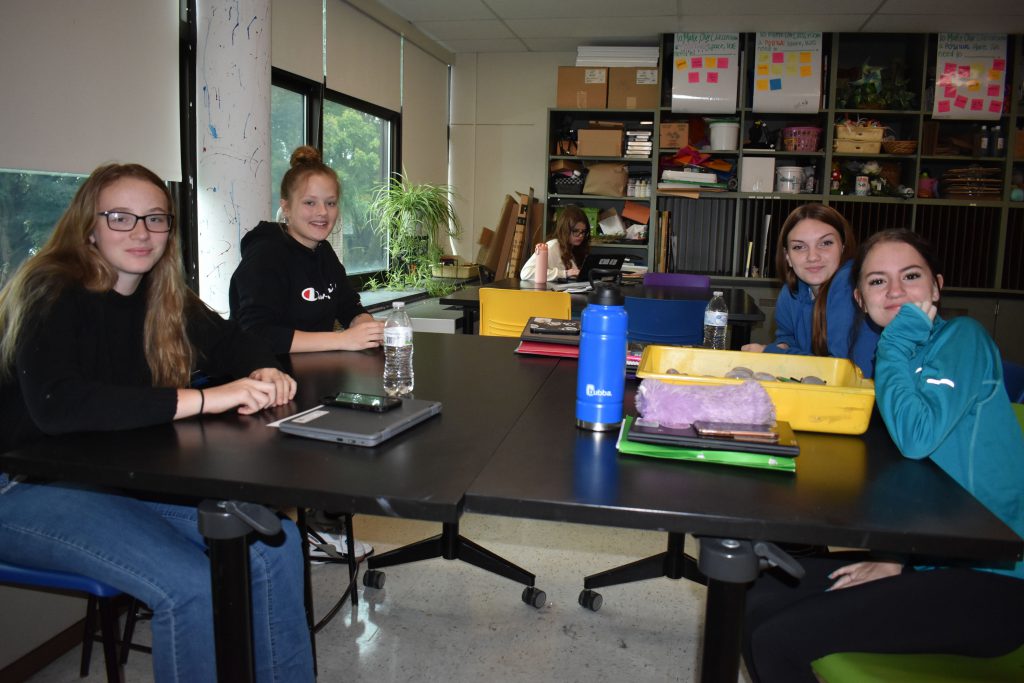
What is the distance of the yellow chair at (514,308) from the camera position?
10.6ft

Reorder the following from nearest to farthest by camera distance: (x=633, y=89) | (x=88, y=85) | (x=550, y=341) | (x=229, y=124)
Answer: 1. (x=550, y=341)
2. (x=88, y=85)
3. (x=229, y=124)
4. (x=633, y=89)

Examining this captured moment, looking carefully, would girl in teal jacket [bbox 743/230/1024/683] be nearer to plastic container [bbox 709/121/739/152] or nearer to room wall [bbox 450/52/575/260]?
plastic container [bbox 709/121/739/152]

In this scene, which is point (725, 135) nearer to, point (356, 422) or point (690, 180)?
point (690, 180)

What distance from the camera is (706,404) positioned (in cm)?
124

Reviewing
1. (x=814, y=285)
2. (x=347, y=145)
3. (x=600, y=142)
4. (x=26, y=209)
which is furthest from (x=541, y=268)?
(x=26, y=209)

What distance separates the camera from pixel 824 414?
4.37ft

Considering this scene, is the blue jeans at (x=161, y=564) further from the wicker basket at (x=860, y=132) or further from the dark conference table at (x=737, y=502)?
the wicker basket at (x=860, y=132)

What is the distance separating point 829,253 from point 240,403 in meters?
1.94

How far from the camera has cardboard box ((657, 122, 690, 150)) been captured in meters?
5.86

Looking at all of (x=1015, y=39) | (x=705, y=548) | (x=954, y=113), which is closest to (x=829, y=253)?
(x=705, y=548)

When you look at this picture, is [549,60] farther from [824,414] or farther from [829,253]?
[824,414]

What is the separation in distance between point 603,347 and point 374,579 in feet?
5.26

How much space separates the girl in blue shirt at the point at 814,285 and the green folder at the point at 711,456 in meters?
1.10

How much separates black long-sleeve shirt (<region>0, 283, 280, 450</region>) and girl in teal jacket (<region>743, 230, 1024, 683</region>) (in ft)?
3.71
